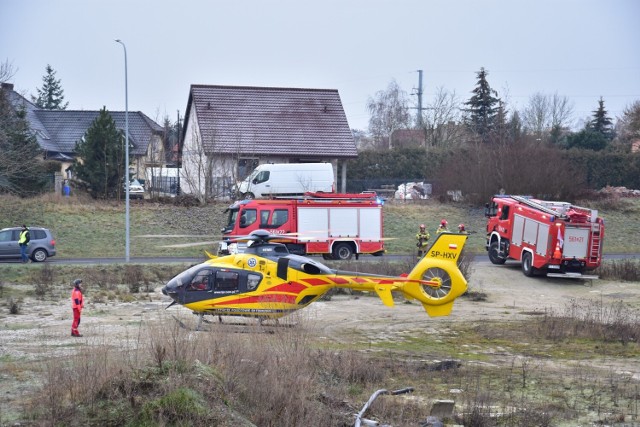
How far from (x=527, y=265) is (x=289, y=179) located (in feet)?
53.5

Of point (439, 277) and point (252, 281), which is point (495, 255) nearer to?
point (439, 277)

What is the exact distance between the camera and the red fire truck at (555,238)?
2983 cm

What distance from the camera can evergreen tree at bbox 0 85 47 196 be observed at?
120ft

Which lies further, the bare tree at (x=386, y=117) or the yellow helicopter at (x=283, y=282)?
the bare tree at (x=386, y=117)

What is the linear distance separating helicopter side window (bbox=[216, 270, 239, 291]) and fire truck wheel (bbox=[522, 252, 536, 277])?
14647 mm

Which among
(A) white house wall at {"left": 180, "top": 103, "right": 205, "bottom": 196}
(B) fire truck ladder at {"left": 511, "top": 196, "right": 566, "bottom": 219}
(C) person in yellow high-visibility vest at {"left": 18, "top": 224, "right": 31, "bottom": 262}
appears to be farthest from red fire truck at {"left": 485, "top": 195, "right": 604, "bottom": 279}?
(A) white house wall at {"left": 180, "top": 103, "right": 205, "bottom": 196}

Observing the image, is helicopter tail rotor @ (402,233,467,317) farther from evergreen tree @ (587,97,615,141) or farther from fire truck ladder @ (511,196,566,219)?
evergreen tree @ (587,97,615,141)

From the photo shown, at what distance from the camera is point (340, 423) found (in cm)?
1309

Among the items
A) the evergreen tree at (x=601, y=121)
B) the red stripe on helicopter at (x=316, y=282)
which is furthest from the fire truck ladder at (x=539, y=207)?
the evergreen tree at (x=601, y=121)

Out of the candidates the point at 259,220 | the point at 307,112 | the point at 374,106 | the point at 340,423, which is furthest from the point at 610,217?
the point at 374,106

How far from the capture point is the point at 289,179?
44344 millimetres

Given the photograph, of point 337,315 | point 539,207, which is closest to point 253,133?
point 539,207

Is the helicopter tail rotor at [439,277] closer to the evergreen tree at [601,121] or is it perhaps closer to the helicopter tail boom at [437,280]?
the helicopter tail boom at [437,280]

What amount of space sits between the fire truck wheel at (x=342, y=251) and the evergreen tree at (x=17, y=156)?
540 inches
